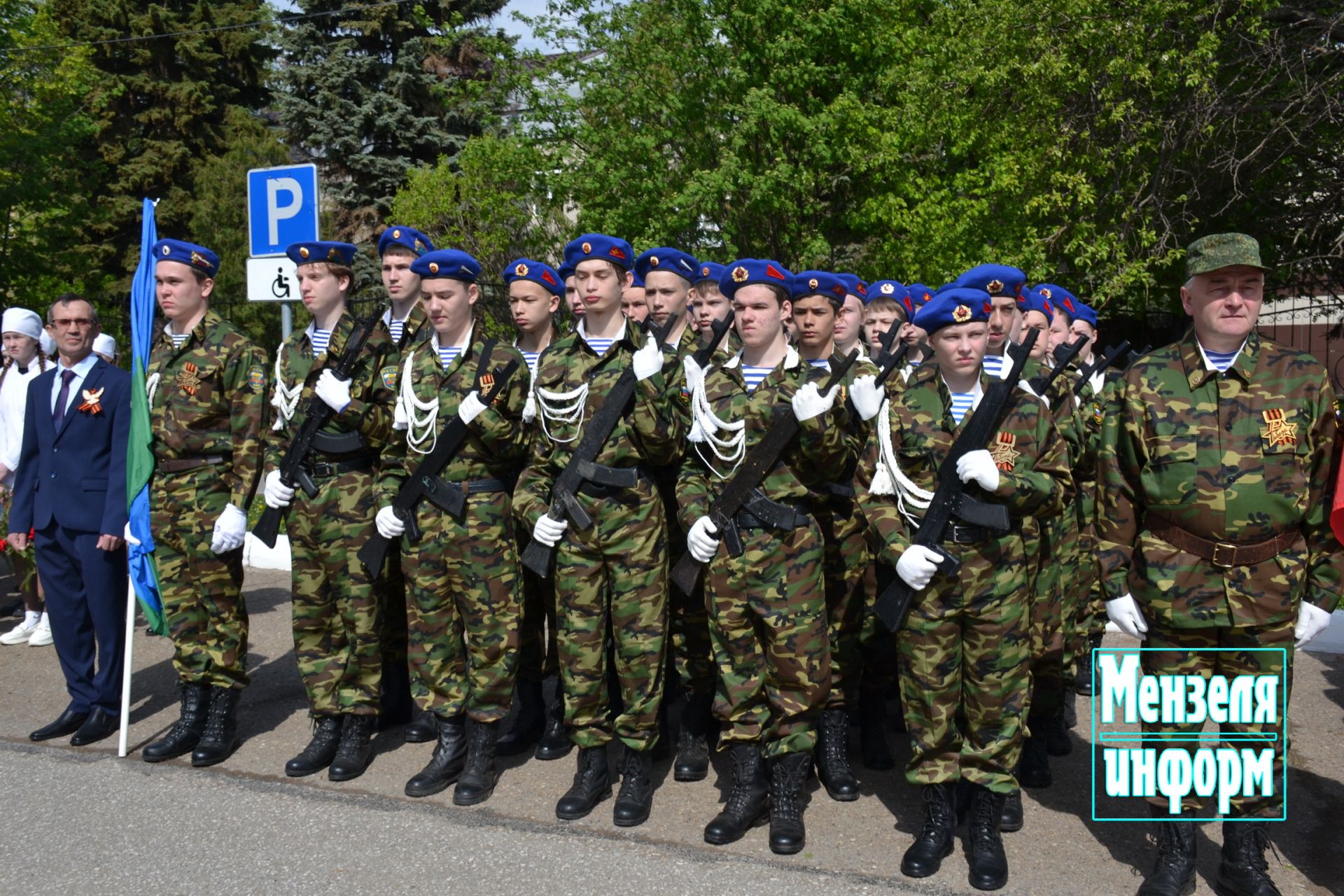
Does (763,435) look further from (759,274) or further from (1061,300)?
(1061,300)

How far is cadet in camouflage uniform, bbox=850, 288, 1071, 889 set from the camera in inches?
153

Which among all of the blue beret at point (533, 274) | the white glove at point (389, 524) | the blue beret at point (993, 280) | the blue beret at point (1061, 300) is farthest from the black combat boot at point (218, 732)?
the blue beret at point (1061, 300)

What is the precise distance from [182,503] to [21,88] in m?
18.9

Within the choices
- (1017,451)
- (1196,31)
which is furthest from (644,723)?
(1196,31)

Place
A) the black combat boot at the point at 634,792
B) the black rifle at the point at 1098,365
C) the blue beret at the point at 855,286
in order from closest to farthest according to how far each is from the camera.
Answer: the black combat boot at the point at 634,792 < the black rifle at the point at 1098,365 < the blue beret at the point at 855,286

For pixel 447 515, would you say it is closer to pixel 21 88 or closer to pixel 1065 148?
pixel 1065 148

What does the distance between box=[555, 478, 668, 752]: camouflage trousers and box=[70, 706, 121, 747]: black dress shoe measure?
2755 mm

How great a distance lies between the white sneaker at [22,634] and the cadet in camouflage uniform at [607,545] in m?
4.91

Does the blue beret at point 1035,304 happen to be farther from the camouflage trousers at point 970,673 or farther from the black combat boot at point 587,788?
the black combat boot at point 587,788

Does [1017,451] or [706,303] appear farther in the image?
[706,303]

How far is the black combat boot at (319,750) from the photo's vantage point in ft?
16.5

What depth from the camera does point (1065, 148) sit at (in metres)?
10.3

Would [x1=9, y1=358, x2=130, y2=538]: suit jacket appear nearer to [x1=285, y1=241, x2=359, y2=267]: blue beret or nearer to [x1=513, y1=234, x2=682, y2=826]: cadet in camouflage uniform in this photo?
[x1=285, y1=241, x2=359, y2=267]: blue beret

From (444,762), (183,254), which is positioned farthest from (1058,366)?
(183,254)
